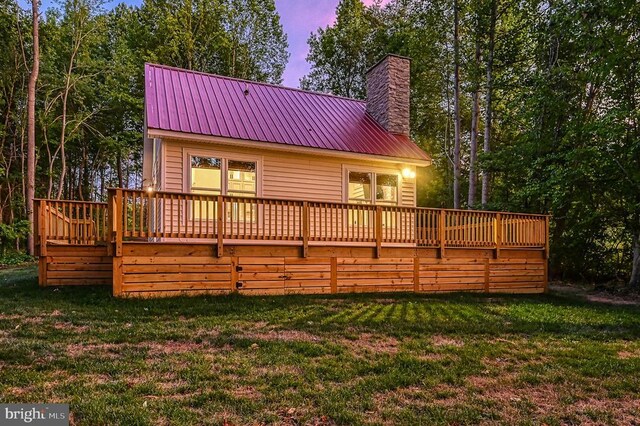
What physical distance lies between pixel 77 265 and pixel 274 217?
4060mm

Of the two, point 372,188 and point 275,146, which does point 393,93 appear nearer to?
point 372,188

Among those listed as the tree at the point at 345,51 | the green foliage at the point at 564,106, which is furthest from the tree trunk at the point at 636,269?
the tree at the point at 345,51

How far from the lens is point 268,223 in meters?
8.91

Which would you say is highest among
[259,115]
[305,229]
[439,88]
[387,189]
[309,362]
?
[439,88]

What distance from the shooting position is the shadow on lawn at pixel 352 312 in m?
5.59

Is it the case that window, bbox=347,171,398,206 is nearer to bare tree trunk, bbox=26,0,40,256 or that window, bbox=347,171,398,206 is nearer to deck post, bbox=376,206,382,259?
deck post, bbox=376,206,382,259

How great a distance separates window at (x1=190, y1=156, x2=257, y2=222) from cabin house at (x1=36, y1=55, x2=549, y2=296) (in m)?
0.03

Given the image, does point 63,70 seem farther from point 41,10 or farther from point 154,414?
point 154,414

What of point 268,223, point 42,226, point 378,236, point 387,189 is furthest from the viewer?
point 387,189

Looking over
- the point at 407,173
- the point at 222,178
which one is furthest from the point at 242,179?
the point at 407,173

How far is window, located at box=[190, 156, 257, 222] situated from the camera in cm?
915

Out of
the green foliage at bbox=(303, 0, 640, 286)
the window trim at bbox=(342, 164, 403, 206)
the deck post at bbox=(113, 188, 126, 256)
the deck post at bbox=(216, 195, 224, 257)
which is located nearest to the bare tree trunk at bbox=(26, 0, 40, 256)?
the deck post at bbox=(113, 188, 126, 256)

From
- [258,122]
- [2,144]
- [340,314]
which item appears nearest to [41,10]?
[2,144]

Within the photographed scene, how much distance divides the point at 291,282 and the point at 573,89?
1059cm
